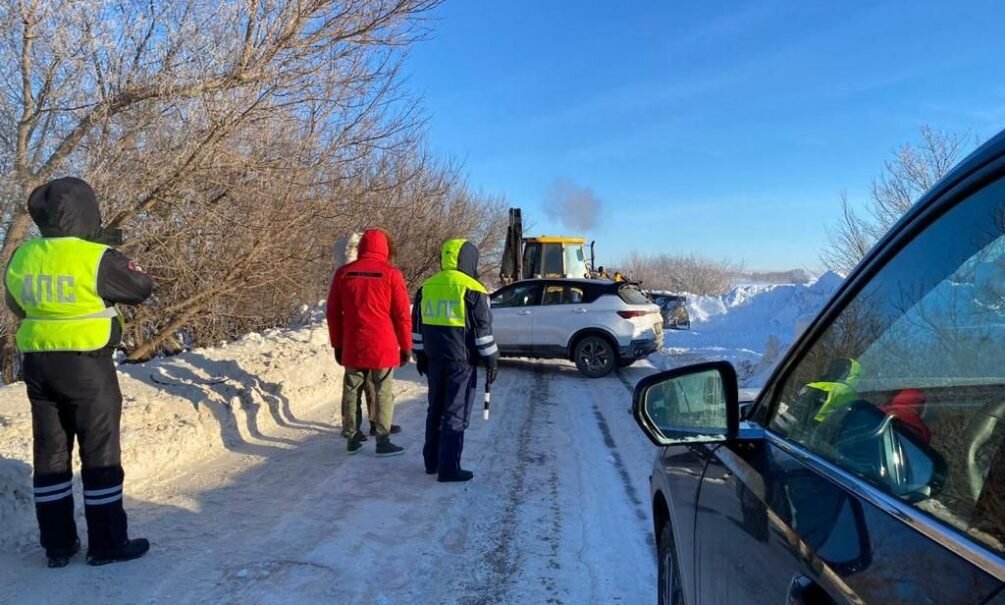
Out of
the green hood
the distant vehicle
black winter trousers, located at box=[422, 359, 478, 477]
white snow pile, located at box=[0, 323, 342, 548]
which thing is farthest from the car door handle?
the distant vehicle

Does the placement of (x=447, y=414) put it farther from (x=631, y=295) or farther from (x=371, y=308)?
(x=631, y=295)

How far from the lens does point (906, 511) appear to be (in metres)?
1.25

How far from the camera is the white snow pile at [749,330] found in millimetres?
12234

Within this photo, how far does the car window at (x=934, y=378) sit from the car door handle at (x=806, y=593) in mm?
242

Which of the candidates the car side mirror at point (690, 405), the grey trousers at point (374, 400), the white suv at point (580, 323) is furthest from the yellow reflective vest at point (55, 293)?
the white suv at point (580, 323)

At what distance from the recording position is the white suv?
11688 millimetres

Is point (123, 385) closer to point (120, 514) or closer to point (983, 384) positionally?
point (120, 514)

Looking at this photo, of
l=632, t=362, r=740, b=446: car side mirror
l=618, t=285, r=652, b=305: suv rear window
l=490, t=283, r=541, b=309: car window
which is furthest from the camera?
l=490, t=283, r=541, b=309: car window

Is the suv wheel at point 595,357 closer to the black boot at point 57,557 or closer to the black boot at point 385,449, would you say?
the black boot at point 385,449

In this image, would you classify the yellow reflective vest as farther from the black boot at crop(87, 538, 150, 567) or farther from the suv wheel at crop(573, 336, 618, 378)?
the suv wheel at crop(573, 336, 618, 378)

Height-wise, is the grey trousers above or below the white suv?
below

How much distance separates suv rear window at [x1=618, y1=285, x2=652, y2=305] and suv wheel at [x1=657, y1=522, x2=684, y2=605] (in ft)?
30.0

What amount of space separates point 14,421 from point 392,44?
6.14 meters

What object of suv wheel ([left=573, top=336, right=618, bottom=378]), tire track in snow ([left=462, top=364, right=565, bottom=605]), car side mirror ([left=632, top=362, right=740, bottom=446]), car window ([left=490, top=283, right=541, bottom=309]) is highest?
car window ([left=490, top=283, right=541, bottom=309])
